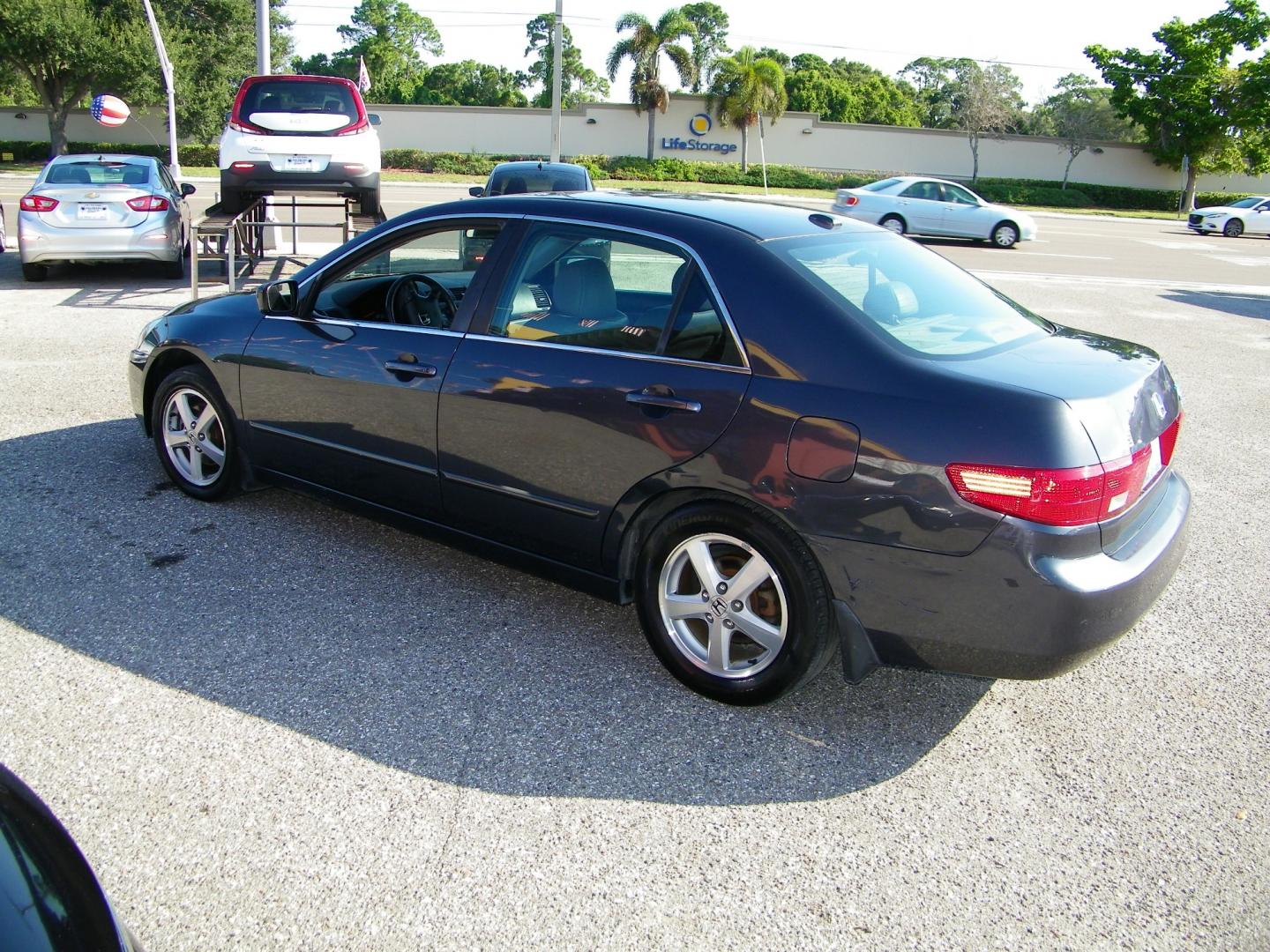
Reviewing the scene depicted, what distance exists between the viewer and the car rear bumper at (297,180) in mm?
11375

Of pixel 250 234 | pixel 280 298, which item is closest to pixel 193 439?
pixel 280 298

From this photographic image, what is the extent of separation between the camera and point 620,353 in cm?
358

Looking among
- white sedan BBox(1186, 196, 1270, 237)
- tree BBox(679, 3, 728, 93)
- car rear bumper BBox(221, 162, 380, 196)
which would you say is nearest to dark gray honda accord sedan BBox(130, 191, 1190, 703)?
car rear bumper BBox(221, 162, 380, 196)

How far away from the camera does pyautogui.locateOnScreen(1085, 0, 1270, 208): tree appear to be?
49.9 m

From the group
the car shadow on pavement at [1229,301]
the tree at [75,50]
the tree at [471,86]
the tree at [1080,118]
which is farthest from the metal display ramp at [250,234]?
the tree at [471,86]

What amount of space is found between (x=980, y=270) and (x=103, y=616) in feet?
54.0

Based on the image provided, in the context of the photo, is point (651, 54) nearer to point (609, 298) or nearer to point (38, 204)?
point (38, 204)

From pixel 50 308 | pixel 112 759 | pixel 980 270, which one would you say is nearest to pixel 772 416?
pixel 112 759

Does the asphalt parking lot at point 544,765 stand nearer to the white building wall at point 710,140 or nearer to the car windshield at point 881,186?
the car windshield at point 881,186

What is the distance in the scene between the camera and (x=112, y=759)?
3074 mm

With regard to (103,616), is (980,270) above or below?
above

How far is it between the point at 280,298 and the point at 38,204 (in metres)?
8.77

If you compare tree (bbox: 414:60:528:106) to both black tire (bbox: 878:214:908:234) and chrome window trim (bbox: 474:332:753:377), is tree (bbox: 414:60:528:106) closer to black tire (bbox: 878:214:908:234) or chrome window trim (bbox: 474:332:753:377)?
black tire (bbox: 878:214:908:234)

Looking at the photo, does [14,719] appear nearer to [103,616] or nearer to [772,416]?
[103,616]
